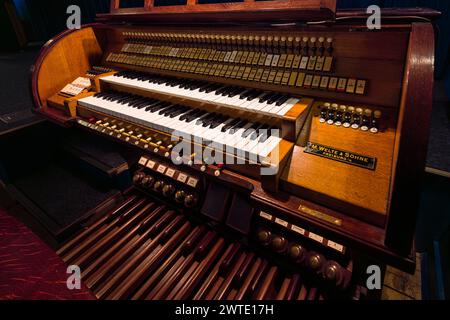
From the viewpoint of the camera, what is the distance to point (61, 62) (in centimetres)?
249

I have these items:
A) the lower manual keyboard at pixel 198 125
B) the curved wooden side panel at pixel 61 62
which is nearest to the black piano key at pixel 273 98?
the lower manual keyboard at pixel 198 125

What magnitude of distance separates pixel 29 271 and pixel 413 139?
5.36 feet

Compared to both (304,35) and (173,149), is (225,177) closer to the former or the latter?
(173,149)

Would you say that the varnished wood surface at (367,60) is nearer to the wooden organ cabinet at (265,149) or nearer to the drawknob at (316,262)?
the wooden organ cabinet at (265,149)

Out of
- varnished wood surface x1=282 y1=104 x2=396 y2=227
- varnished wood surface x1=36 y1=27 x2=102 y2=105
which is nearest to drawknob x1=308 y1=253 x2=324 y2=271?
varnished wood surface x1=282 y1=104 x2=396 y2=227

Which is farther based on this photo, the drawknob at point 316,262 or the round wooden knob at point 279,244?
the round wooden knob at point 279,244

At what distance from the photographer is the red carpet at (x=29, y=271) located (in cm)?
107

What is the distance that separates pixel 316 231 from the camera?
1.20m

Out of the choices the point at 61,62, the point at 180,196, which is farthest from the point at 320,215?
the point at 61,62

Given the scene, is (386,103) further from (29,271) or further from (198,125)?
(29,271)

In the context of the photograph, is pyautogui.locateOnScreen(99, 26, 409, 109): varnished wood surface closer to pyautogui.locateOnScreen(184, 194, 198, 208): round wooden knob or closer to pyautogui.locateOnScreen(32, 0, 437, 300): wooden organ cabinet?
pyautogui.locateOnScreen(32, 0, 437, 300): wooden organ cabinet

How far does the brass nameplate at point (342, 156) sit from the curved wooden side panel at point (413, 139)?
0.92ft

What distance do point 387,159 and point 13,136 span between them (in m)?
3.21

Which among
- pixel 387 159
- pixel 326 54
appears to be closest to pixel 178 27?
pixel 326 54
